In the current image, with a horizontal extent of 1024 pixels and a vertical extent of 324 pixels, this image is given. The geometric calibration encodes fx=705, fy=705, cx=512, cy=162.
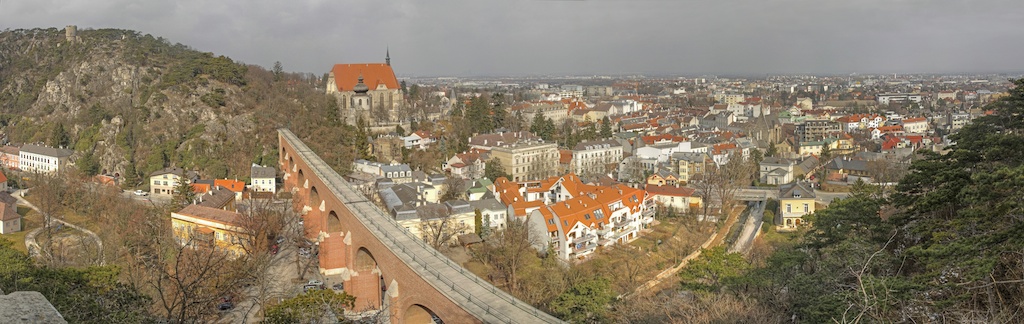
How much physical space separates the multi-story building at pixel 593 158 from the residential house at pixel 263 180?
719 inches

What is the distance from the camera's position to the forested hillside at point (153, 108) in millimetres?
39281

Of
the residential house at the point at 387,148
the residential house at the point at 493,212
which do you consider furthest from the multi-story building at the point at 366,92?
the residential house at the point at 493,212

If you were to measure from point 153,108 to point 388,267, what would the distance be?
33282 millimetres

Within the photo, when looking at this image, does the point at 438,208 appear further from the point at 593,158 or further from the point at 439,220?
the point at 593,158

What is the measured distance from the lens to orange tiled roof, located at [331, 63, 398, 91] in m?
50.9

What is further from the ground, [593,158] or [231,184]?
[593,158]

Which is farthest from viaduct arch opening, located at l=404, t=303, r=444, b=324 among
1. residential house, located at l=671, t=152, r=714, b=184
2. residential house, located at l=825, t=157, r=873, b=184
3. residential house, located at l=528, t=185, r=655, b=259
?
residential house, located at l=825, t=157, r=873, b=184

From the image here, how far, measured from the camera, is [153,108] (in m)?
42.8

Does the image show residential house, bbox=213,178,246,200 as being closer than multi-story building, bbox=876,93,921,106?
Yes

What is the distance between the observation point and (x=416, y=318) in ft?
48.9

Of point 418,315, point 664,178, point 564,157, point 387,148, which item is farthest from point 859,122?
point 418,315

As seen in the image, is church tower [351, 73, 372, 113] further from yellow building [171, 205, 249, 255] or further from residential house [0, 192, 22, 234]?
residential house [0, 192, 22, 234]

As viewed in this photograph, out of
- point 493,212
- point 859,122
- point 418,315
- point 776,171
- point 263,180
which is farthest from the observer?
point 859,122

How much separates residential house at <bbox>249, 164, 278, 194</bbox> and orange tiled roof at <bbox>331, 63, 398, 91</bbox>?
51.6 ft
